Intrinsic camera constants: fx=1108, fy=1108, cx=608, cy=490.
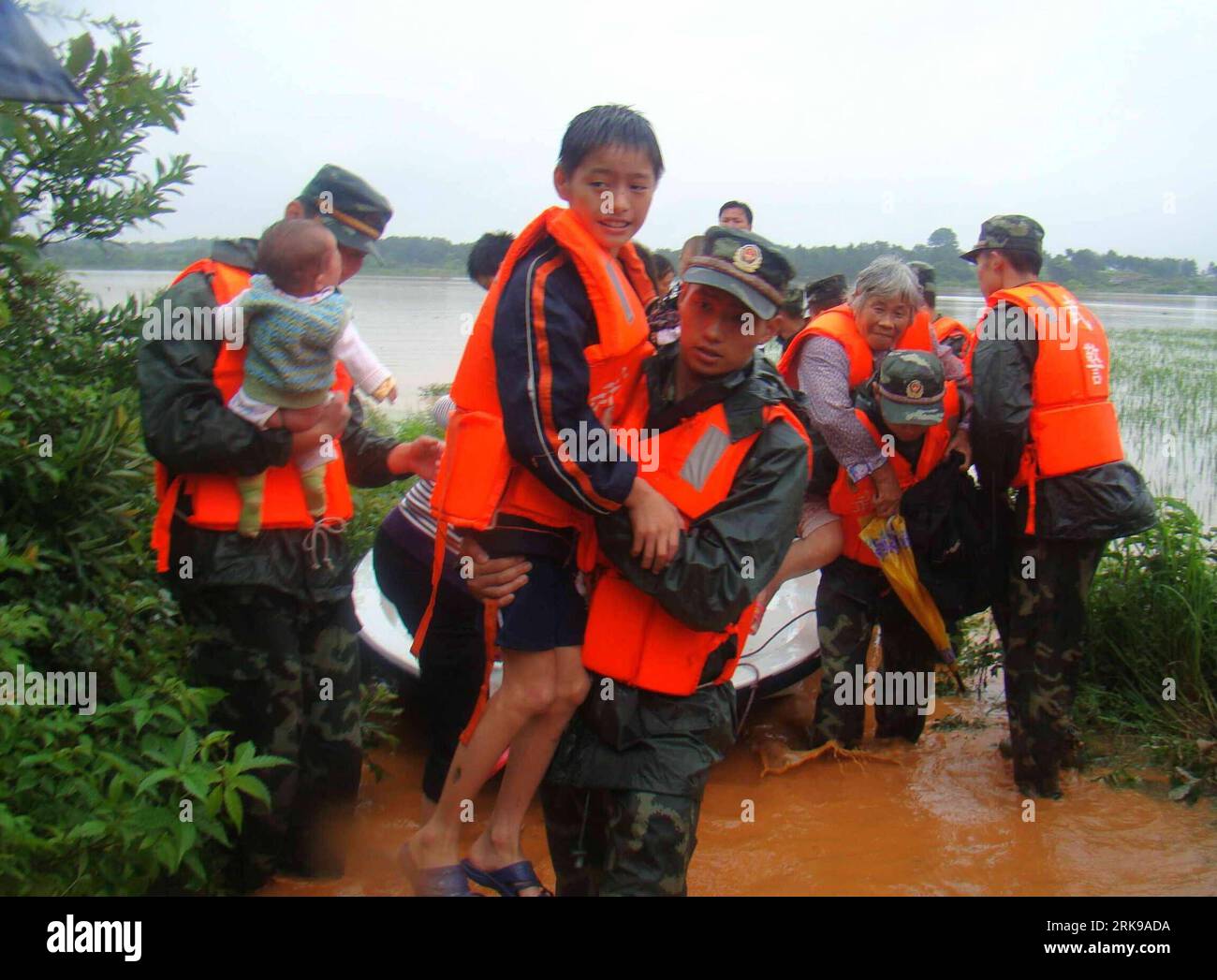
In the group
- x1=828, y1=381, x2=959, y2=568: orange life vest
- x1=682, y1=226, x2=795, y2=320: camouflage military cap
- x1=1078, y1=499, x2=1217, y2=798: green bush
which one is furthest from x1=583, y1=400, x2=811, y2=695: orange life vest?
x1=1078, y1=499, x2=1217, y2=798: green bush

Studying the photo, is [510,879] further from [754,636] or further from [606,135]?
[754,636]

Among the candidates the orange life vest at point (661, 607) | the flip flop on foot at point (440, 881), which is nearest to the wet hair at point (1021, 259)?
the orange life vest at point (661, 607)

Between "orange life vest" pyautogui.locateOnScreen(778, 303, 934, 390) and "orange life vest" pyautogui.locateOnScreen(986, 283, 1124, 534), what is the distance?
56cm

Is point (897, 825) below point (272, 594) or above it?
below

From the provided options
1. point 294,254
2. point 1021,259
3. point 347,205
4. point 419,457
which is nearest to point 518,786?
point 419,457

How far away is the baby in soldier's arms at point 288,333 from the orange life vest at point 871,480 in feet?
8.06

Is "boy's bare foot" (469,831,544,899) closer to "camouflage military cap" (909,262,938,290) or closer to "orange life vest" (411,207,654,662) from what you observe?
"orange life vest" (411,207,654,662)

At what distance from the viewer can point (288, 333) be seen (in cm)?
326

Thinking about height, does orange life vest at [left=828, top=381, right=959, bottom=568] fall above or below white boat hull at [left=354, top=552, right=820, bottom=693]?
above

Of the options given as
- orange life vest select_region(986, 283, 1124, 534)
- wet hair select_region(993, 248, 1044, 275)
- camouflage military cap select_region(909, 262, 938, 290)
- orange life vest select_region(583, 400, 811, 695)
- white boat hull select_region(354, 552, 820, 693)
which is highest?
camouflage military cap select_region(909, 262, 938, 290)

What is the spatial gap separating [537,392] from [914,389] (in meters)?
2.60

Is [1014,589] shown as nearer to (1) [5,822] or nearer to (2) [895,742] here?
(2) [895,742]

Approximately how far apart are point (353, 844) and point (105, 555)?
144 centimetres

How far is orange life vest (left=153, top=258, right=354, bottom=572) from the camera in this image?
3.35 m
